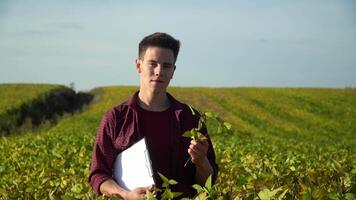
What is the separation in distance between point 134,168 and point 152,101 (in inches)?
16.2

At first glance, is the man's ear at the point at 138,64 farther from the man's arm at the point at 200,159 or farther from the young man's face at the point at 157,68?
the man's arm at the point at 200,159

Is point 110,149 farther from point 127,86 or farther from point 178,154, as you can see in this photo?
point 127,86

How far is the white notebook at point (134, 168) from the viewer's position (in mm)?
2689

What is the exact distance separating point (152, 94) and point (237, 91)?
41565mm

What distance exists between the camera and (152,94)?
2934 millimetres

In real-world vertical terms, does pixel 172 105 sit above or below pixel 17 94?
above

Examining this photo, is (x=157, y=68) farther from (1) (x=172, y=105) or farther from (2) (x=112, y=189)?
(2) (x=112, y=189)

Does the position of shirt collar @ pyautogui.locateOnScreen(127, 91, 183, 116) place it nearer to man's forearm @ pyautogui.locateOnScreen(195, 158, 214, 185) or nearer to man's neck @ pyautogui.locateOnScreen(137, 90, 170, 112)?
man's neck @ pyautogui.locateOnScreen(137, 90, 170, 112)

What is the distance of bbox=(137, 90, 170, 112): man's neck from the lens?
2953mm

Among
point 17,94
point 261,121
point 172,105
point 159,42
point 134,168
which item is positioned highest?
point 159,42

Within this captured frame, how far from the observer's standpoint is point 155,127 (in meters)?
2.96

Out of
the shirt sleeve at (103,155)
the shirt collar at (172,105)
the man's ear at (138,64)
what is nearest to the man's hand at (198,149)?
the shirt collar at (172,105)

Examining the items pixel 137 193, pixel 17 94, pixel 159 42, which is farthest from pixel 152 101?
pixel 17 94

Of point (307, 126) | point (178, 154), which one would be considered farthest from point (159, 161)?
point (307, 126)
